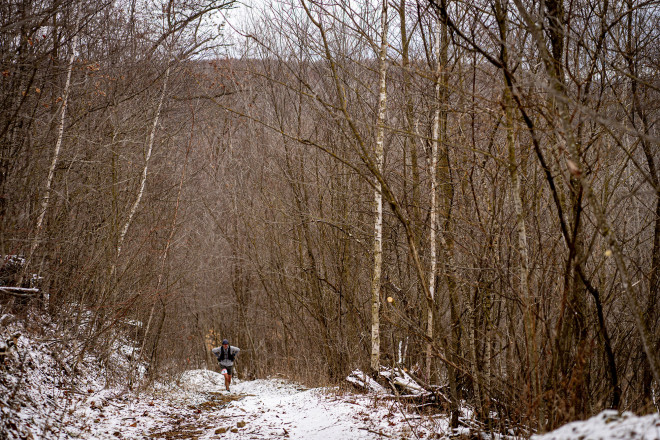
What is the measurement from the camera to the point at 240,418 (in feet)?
24.7

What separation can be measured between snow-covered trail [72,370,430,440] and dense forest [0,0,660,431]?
0.88 meters

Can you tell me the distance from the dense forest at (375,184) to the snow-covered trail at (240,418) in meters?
0.88

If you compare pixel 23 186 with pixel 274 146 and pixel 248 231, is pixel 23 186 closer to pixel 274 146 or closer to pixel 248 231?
pixel 274 146

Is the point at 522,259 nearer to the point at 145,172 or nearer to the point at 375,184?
the point at 375,184

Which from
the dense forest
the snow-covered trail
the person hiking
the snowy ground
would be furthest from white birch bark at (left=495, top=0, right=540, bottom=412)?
the person hiking

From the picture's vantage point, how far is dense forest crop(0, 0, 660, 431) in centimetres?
358

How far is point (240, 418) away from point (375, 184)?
475cm

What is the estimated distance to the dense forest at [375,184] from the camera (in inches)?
141

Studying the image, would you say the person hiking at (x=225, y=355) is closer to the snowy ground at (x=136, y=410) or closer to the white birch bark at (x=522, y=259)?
the snowy ground at (x=136, y=410)

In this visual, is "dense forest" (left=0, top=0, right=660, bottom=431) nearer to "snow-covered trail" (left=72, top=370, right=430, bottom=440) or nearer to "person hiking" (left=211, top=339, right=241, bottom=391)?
"snow-covered trail" (left=72, top=370, right=430, bottom=440)

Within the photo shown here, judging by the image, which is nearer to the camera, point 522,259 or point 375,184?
point 522,259

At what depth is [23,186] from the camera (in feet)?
20.5

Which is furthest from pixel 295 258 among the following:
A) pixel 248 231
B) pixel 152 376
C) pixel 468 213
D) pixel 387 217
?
pixel 468 213

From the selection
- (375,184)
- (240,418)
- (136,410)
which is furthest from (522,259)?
(136,410)
